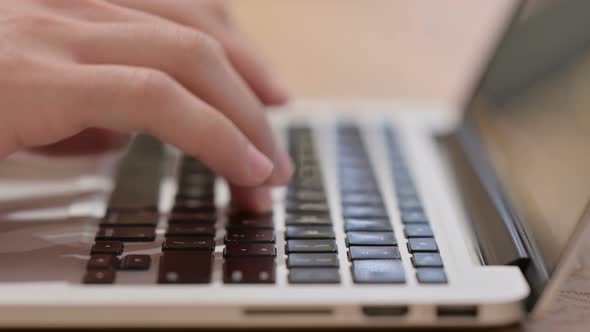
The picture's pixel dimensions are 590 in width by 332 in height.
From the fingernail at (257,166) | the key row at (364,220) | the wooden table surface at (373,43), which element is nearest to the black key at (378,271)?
the key row at (364,220)

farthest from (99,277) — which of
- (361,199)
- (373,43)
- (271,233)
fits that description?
(373,43)

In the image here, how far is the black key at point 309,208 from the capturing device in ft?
1.78

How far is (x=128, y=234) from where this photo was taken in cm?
49

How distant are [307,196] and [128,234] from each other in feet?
0.49

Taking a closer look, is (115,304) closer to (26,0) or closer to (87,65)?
(87,65)

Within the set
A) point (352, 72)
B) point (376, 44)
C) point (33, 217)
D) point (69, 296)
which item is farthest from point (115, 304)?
point (376, 44)

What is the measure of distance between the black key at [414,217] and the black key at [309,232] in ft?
0.20

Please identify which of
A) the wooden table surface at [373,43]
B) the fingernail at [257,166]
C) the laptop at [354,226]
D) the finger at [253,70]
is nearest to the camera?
the laptop at [354,226]

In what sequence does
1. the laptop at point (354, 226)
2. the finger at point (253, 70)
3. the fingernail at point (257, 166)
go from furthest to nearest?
the finger at point (253, 70), the fingernail at point (257, 166), the laptop at point (354, 226)

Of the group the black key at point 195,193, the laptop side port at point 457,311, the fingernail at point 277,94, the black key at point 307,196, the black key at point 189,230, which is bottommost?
the laptop side port at point 457,311

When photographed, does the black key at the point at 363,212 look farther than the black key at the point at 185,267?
Yes

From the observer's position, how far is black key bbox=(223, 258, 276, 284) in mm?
429

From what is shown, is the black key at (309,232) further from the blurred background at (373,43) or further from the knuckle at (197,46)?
the blurred background at (373,43)

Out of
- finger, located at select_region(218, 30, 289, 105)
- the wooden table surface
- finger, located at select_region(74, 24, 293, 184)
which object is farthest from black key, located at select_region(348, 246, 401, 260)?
the wooden table surface
